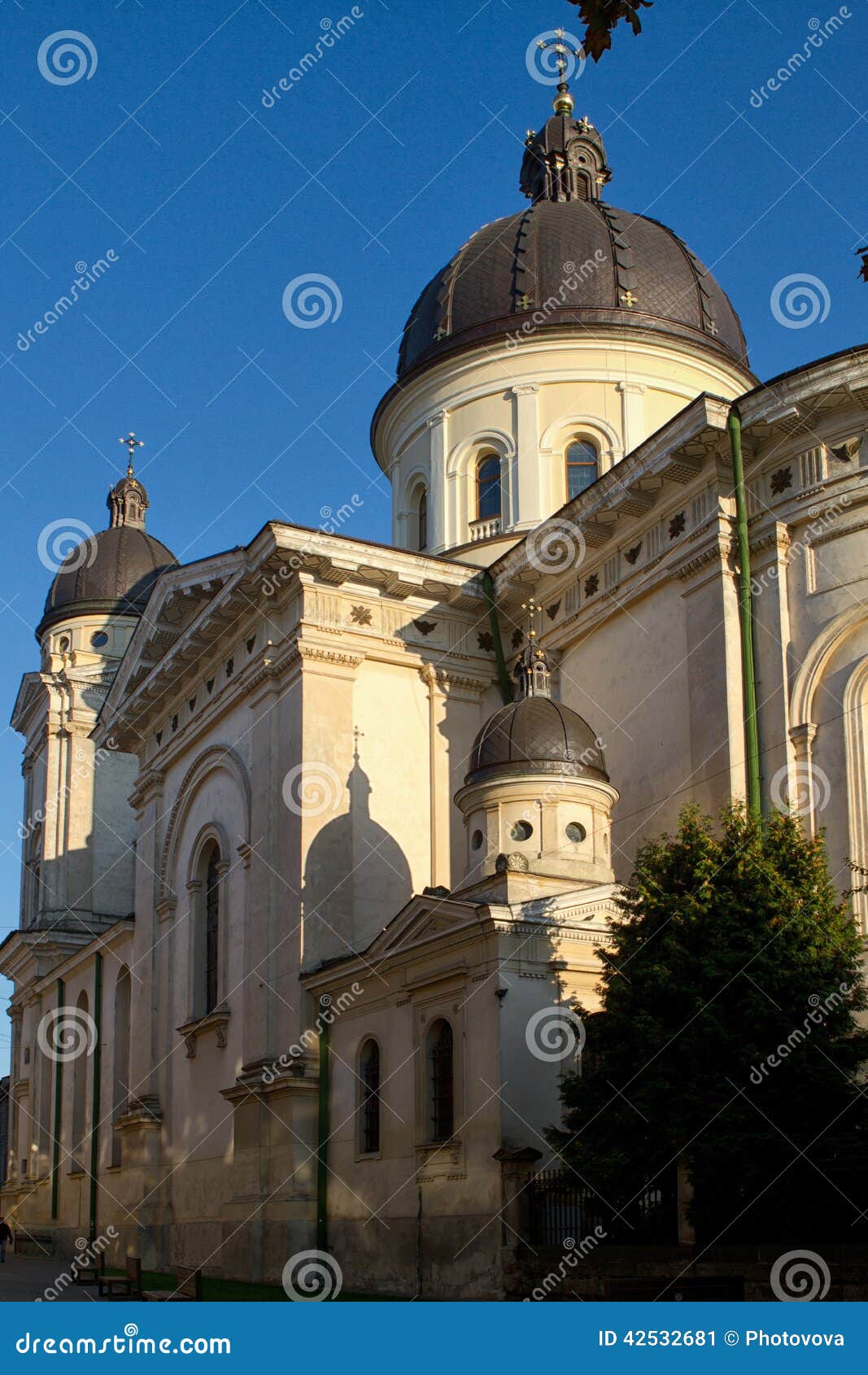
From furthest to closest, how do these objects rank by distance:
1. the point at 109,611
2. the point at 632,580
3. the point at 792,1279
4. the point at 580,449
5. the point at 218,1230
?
the point at 109,611 → the point at 580,449 → the point at 218,1230 → the point at 632,580 → the point at 792,1279

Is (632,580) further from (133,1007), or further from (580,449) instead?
(133,1007)

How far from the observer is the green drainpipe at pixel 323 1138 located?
23375 mm

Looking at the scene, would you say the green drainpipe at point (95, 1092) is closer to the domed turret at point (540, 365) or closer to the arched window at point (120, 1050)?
the arched window at point (120, 1050)

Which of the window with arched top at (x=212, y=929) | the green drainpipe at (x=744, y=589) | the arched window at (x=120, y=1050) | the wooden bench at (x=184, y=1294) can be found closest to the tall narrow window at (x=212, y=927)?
Result: the window with arched top at (x=212, y=929)

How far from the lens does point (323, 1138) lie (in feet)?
78.5

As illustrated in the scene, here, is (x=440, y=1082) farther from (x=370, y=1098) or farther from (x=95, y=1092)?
(x=95, y=1092)

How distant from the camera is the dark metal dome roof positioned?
31.6 metres

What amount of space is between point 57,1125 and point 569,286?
2623 centimetres

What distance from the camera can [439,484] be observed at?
106 feet

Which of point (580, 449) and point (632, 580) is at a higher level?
point (580, 449)

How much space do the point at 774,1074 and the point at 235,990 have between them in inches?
535

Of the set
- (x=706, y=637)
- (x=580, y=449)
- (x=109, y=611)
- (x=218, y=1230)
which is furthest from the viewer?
(x=109, y=611)

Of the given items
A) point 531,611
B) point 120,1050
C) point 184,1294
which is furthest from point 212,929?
point 184,1294

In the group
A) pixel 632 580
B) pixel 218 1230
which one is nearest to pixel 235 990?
pixel 218 1230
